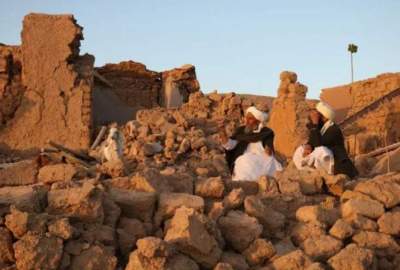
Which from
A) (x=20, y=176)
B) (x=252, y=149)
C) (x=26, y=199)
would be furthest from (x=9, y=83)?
(x=26, y=199)

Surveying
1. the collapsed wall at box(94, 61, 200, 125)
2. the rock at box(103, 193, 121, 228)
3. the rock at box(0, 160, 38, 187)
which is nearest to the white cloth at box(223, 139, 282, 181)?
the rock at box(0, 160, 38, 187)

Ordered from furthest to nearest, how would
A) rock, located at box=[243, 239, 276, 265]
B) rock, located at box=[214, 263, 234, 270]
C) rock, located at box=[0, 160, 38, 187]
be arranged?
1. rock, located at box=[0, 160, 38, 187]
2. rock, located at box=[243, 239, 276, 265]
3. rock, located at box=[214, 263, 234, 270]

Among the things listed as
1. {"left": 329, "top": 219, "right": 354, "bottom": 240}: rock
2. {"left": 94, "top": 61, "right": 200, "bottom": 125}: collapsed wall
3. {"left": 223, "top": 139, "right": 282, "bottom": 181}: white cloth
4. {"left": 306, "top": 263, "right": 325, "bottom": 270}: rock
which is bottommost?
{"left": 306, "top": 263, "right": 325, "bottom": 270}: rock

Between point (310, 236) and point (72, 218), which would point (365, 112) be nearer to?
point (310, 236)

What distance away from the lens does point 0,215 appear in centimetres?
376

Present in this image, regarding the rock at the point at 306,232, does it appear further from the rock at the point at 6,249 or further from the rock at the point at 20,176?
the rock at the point at 20,176

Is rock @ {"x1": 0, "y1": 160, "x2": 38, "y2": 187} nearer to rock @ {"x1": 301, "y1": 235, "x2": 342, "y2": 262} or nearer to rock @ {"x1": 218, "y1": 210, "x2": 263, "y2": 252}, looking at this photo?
rock @ {"x1": 218, "y1": 210, "x2": 263, "y2": 252}

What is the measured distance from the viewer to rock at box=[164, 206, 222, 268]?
384cm

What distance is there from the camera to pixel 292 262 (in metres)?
3.95

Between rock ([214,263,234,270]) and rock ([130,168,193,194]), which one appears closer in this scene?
rock ([214,263,234,270])

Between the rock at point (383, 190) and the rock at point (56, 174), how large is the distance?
2.47 meters

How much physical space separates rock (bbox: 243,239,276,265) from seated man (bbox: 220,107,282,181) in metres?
2.53

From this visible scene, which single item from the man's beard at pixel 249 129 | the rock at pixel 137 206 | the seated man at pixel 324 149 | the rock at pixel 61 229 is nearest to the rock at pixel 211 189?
the rock at pixel 137 206

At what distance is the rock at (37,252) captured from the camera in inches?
138
